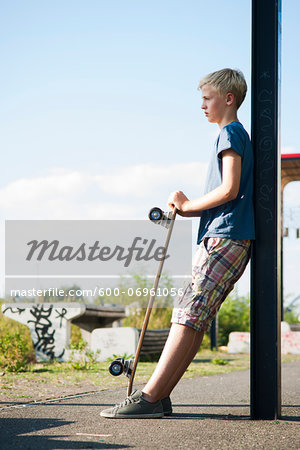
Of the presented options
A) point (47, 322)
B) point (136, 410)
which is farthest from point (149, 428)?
point (47, 322)

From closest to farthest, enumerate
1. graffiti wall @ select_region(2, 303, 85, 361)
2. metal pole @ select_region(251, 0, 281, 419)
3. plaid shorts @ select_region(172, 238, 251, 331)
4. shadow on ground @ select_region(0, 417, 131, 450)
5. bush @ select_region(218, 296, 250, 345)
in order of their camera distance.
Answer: shadow on ground @ select_region(0, 417, 131, 450) < plaid shorts @ select_region(172, 238, 251, 331) < metal pole @ select_region(251, 0, 281, 419) < graffiti wall @ select_region(2, 303, 85, 361) < bush @ select_region(218, 296, 250, 345)

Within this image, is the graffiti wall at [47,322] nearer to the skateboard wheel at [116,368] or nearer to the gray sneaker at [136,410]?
the skateboard wheel at [116,368]

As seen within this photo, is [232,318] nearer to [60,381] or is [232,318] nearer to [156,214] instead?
[60,381]

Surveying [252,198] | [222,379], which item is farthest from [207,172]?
[222,379]

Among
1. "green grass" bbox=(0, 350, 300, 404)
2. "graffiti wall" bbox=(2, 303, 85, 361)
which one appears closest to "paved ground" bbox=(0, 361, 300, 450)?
"green grass" bbox=(0, 350, 300, 404)

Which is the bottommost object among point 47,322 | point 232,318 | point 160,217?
point 47,322

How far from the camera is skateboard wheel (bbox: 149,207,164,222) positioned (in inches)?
128

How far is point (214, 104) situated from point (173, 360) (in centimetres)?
143

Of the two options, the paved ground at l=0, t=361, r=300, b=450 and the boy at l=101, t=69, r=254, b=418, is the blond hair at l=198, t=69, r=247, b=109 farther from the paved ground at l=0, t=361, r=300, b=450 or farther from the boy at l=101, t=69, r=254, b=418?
the paved ground at l=0, t=361, r=300, b=450

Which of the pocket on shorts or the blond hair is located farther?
the blond hair

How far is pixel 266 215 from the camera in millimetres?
3174

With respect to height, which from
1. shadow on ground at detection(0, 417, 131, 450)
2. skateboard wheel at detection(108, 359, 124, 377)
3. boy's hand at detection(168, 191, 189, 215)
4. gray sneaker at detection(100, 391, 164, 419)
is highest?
boy's hand at detection(168, 191, 189, 215)

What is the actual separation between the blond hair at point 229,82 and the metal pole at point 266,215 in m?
0.07

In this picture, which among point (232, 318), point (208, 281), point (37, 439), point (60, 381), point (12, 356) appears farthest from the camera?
point (232, 318)
